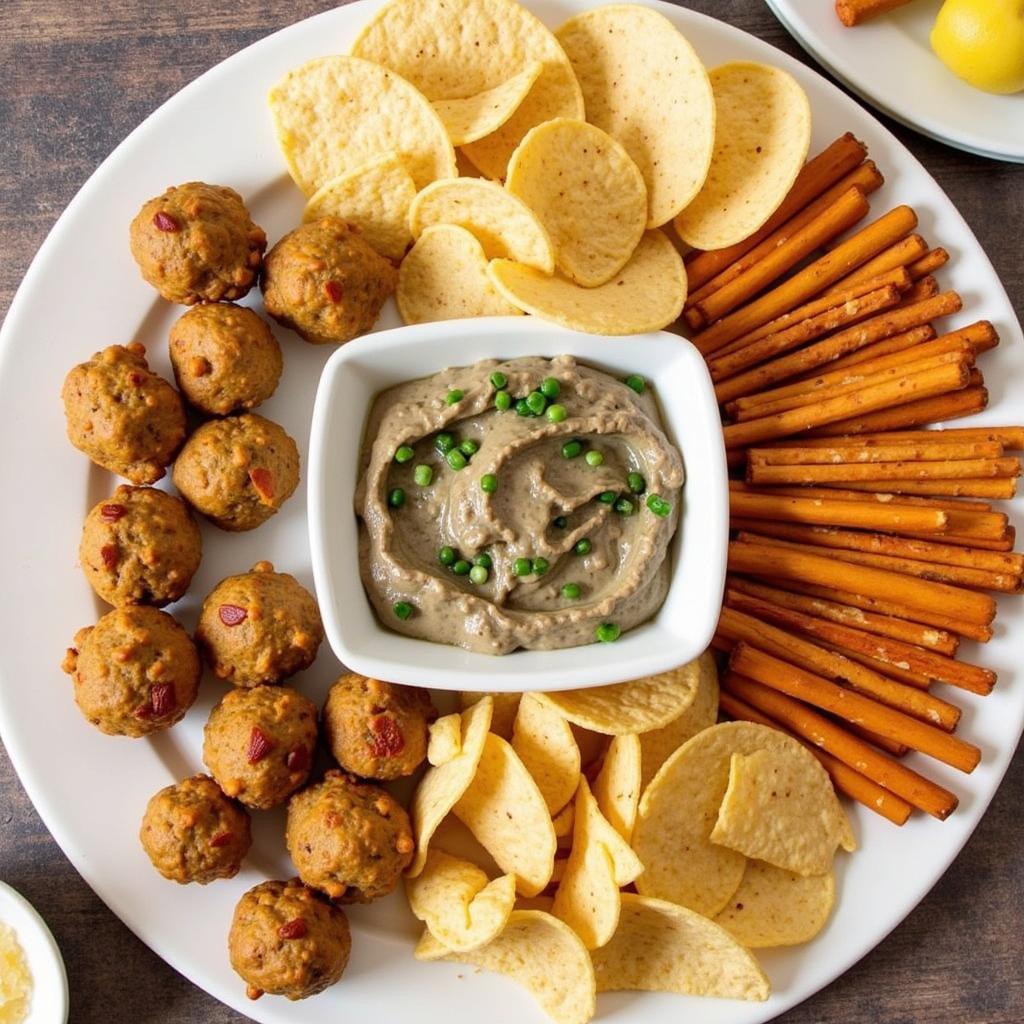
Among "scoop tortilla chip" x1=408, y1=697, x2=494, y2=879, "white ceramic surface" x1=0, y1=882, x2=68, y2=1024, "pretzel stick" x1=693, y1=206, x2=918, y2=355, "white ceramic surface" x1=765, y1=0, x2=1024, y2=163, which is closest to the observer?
"scoop tortilla chip" x1=408, y1=697, x2=494, y2=879

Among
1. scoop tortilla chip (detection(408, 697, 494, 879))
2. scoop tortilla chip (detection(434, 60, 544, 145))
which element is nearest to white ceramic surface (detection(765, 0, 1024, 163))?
scoop tortilla chip (detection(434, 60, 544, 145))

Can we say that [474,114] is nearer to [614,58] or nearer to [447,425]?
[614,58]

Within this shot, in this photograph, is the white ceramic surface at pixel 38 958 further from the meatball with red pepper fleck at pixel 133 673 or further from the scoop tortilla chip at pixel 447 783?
the scoop tortilla chip at pixel 447 783

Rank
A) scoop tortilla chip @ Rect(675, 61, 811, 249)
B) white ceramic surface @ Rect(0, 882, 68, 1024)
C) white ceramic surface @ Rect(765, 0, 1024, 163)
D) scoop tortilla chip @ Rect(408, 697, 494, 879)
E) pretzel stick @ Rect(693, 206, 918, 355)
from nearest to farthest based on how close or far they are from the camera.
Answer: scoop tortilla chip @ Rect(408, 697, 494, 879), white ceramic surface @ Rect(0, 882, 68, 1024), scoop tortilla chip @ Rect(675, 61, 811, 249), pretzel stick @ Rect(693, 206, 918, 355), white ceramic surface @ Rect(765, 0, 1024, 163)

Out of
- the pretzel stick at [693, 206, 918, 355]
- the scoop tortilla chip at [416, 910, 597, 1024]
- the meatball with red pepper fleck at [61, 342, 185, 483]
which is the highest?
the meatball with red pepper fleck at [61, 342, 185, 483]

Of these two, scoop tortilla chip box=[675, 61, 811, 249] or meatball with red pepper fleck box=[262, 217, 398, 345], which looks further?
scoop tortilla chip box=[675, 61, 811, 249]

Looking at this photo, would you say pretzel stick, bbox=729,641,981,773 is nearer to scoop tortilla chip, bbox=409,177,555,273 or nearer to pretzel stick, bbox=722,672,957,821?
pretzel stick, bbox=722,672,957,821
